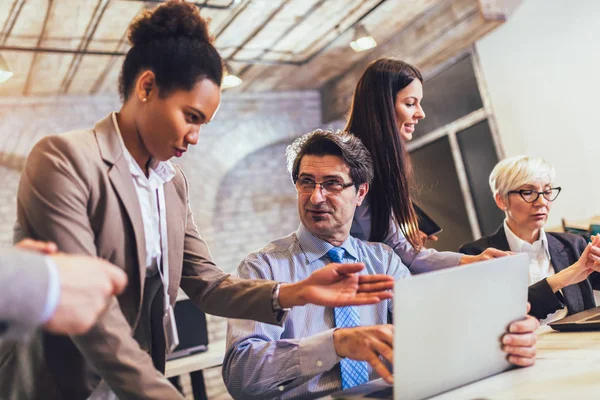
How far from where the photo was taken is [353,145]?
75.3 inches

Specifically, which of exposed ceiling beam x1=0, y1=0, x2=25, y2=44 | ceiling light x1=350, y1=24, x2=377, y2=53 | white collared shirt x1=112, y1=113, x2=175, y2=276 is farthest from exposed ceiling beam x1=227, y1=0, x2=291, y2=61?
white collared shirt x1=112, y1=113, x2=175, y2=276

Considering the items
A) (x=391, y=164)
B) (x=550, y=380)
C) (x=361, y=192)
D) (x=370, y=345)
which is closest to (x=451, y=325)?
(x=370, y=345)

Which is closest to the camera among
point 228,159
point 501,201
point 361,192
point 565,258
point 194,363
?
point 361,192

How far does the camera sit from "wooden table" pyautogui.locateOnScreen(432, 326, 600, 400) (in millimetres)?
1055

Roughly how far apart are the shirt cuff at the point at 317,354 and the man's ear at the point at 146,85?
627 millimetres

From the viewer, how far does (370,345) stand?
3.67 ft

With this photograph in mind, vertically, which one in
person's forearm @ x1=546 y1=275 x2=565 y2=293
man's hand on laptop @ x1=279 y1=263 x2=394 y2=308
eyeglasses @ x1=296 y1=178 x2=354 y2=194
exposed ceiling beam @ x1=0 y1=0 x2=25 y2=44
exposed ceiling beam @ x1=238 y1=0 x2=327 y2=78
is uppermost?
exposed ceiling beam @ x1=0 y1=0 x2=25 y2=44

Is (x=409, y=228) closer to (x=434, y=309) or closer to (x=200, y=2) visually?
(x=434, y=309)

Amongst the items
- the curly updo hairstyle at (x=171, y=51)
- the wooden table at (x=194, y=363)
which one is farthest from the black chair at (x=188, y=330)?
the curly updo hairstyle at (x=171, y=51)

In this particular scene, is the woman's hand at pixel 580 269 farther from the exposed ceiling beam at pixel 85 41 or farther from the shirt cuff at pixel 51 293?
the exposed ceiling beam at pixel 85 41

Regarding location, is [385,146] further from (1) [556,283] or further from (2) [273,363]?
(2) [273,363]

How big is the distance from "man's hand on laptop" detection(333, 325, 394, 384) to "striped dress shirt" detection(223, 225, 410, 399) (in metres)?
0.04

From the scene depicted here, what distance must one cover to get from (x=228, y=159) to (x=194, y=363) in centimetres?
334

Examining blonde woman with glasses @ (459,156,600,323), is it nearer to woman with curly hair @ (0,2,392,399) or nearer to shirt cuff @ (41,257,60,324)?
woman with curly hair @ (0,2,392,399)
